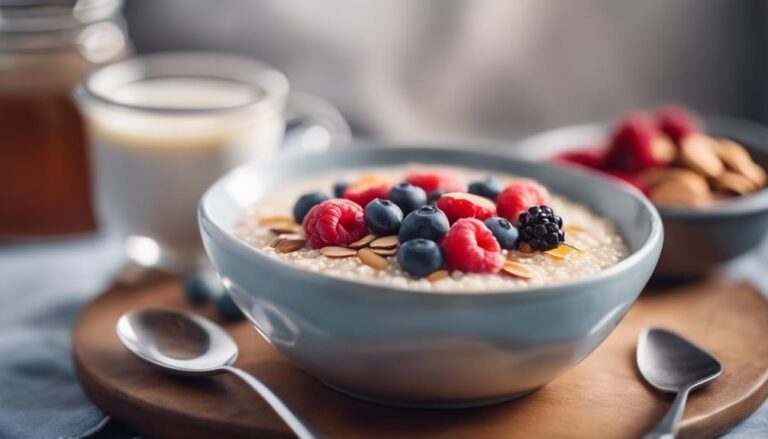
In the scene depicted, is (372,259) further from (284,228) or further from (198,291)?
(198,291)

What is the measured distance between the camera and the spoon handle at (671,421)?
3.00 feet

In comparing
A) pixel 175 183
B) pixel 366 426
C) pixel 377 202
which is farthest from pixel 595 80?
pixel 366 426

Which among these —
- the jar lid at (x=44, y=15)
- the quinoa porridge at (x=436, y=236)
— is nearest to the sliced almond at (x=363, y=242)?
the quinoa porridge at (x=436, y=236)

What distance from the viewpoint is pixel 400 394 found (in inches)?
38.1

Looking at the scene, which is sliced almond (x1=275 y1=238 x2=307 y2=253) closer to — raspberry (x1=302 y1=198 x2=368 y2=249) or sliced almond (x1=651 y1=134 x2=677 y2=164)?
raspberry (x1=302 y1=198 x2=368 y2=249)

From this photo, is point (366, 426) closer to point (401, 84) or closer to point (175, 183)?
point (175, 183)

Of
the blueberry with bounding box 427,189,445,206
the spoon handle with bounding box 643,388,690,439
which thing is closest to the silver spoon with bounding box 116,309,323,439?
the blueberry with bounding box 427,189,445,206

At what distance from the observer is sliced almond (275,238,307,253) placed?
106 centimetres

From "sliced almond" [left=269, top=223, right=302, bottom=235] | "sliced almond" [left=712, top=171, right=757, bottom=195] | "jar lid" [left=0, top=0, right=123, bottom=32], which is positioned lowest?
"sliced almond" [left=712, top=171, right=757, bottom=195]

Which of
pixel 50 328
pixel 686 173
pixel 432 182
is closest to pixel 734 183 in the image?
pixel 686 173

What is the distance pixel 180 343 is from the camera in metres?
1.14

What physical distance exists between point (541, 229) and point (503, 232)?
0.14 ft

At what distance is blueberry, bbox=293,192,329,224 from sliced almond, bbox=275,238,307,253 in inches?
2.7

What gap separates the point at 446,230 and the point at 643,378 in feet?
1.04
